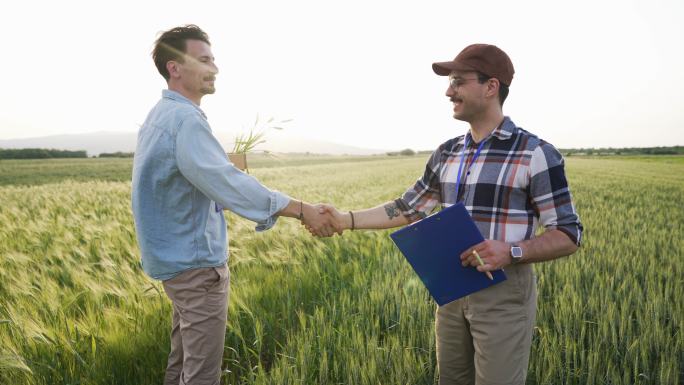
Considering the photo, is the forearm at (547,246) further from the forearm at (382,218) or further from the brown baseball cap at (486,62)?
the forearm at (382,218)

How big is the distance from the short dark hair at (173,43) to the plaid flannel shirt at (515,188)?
1.60m

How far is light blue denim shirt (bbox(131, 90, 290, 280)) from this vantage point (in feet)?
6.40

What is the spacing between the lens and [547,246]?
1.85 meters

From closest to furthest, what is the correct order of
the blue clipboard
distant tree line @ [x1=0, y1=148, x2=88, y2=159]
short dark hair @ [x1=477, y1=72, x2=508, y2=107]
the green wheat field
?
the blue clipboard → short dark hair @ [x1=477, y1=72, x2=508, y2=107] → the green wheat field → distant tree line @ [x1=0, y1=148, x2=88, y2=159]

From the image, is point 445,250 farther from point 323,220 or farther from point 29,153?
point 29,153

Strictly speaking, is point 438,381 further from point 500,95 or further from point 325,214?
point 500,95

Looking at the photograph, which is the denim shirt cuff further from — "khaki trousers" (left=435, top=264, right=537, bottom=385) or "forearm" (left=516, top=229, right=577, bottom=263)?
"forearm" (left=516, top=229, right=577, bottom=263)

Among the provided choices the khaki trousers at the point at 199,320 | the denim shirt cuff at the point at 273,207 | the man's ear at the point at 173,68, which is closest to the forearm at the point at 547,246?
the denim shirt cuff at the point at 273,207

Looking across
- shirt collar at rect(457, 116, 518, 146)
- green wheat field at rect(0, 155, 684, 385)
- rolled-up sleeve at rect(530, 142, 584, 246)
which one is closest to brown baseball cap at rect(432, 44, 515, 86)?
shirt collar at rect(457, 116, 518, 146)

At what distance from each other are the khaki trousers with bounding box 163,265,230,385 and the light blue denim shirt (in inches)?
2.7

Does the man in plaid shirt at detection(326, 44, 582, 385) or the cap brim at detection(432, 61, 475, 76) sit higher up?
the cap brim at detection(432, 61, 475, 76)

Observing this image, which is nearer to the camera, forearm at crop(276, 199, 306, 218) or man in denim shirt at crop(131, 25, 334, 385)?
man in denim shirt at crop(131, 25, 334, 385)

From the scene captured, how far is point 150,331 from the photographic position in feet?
9.06

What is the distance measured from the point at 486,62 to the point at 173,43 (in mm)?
1639
